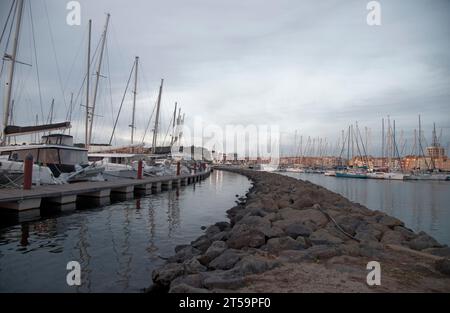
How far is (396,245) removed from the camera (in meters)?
8.03

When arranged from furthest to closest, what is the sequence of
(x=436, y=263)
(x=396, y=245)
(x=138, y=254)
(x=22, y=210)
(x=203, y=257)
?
(x=22, y=210)
(x=138, y=254)
(x=396, y=245)
(x=203, y=257)
(x=436, y=263)

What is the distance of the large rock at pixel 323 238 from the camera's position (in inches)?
320

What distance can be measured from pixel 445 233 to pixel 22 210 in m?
20.0

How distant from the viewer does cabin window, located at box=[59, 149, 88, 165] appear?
72.7ft

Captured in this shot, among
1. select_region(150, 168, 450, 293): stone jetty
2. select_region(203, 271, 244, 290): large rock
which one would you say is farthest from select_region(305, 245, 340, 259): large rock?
select_region(203, 271, 244, 290): large rock

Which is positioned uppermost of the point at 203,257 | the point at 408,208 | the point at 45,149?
the point at 45,149

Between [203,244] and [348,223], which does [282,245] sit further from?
[348,223]

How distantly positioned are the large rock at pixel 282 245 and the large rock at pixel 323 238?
2.00 ft

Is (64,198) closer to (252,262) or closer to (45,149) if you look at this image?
(45,149)

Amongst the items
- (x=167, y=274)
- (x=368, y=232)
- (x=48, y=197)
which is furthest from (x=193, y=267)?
(x=48, y=197)

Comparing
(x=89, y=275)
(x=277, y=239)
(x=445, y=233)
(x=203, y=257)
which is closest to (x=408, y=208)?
(x=445, y=233)

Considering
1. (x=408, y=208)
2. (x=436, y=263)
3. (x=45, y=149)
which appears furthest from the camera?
(x=408, y=208)

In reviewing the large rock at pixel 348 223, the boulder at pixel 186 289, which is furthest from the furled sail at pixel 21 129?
the large rock at pixel 348 223

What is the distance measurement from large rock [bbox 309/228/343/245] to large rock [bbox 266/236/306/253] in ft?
2.00
